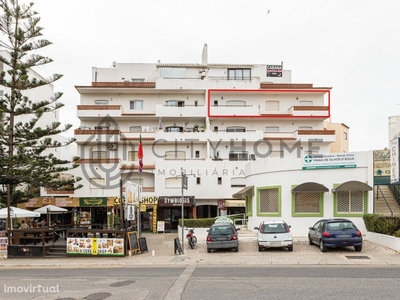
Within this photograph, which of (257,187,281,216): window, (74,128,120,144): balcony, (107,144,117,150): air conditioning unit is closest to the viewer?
(257,187,281,216): window

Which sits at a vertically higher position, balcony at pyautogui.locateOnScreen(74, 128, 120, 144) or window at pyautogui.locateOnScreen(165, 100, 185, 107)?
window at pyautogui.locateOnScreen(165, 100, 185, 107)

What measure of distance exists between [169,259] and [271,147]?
23.8 metres

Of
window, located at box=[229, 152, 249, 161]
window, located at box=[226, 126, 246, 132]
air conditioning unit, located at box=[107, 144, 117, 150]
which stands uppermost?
window, located at box=[226, 126, 246, 132]

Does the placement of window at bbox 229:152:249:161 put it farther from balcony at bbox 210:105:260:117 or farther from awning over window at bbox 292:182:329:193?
awning over window at bbox 292:182:329:193

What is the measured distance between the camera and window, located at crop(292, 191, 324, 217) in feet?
77.5

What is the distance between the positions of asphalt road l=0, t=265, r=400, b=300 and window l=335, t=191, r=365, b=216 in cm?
868

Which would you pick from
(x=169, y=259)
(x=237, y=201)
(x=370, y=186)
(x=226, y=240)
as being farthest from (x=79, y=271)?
(x=237, y=201)

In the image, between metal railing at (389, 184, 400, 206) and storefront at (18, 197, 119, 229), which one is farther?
→ storefront at (18, 197, 119, 229)

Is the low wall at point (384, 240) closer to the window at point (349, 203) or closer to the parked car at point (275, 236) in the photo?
the window at point (349, 203)

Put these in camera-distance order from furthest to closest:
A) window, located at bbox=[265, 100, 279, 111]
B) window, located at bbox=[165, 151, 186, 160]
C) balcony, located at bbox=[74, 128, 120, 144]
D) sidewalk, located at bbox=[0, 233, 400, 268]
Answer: window, located at bbox=[265, 100, 279, 111] → window, located at bbox=[165, 151, 186, 160] → balcony, located at bbox=[74, 128, 120, 144] → sidewalk, located at bbox=[0, 233, 400, 268]

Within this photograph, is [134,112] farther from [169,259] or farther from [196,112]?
[169,259]

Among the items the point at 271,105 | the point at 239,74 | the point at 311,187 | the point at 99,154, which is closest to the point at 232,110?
the point at 271,105

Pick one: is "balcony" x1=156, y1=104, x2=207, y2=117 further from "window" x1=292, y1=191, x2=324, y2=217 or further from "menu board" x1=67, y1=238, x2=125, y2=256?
"menu board" x1=67, y1=238, x2=125, y2=256

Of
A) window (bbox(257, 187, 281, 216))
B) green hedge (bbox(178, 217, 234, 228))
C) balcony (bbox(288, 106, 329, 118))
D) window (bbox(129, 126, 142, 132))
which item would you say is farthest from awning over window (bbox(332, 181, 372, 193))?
window (bbox(129, 126, 142, 132))
